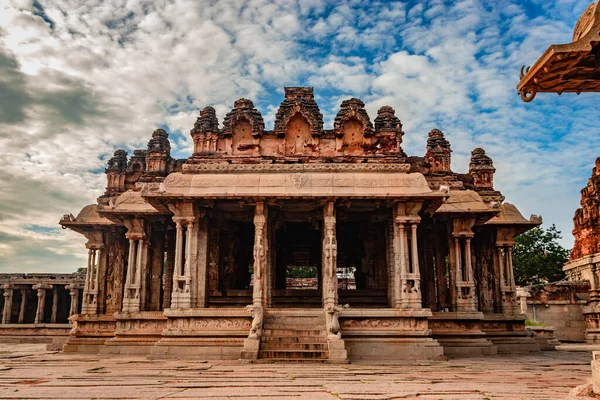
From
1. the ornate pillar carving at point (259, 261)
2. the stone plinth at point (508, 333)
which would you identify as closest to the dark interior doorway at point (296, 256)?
the ornate pillar carving at point (259, 261)

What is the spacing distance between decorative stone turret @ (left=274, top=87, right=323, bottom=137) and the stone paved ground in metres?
9.56

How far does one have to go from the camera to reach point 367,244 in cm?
2275

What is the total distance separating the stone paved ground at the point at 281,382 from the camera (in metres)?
7.23

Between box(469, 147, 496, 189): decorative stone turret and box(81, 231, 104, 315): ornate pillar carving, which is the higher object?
box(469, 147, 496, 189): decorative stone turret

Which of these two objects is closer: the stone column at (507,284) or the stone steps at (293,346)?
the stone steps at (293,346)

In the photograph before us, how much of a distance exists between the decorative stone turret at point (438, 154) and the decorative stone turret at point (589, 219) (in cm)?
1622

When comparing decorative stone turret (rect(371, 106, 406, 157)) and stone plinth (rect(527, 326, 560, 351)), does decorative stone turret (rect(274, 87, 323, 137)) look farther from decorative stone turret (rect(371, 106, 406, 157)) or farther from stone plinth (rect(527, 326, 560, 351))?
stone plinth (rect(527, 326, 560, 351))

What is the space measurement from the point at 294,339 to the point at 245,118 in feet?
28.7

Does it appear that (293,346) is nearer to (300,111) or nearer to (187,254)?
(187,254)

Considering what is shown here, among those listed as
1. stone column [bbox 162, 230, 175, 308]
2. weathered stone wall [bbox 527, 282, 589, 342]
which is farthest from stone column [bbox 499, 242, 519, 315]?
stone column [bbox 162, 230, 175, 308]

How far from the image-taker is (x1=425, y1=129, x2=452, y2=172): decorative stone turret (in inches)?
876

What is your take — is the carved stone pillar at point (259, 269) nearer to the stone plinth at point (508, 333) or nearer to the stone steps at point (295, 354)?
the stone steps at point (295, 354)

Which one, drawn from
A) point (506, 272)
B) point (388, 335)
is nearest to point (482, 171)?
point (506, 272)

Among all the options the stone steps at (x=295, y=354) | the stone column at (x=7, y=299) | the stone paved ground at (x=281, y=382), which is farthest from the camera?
the stone column at (x=7, y=299)
